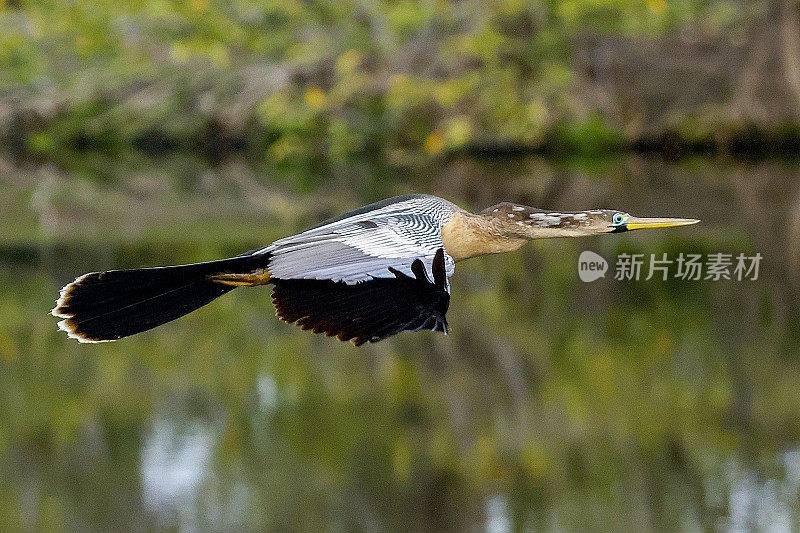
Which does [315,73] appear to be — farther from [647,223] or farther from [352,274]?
[352,274]

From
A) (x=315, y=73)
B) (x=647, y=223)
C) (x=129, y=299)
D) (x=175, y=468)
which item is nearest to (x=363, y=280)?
(x=129, y=299)

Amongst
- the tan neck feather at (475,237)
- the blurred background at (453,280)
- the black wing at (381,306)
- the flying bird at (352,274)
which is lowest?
the black wing at (381,306)

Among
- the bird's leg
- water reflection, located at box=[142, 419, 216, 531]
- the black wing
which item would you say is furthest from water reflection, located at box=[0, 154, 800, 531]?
the black wing

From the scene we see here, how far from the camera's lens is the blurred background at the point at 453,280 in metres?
4.51

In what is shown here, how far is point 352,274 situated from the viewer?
1945 millimetres

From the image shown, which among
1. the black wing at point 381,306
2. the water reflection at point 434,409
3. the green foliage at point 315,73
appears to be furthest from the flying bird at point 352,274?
the green foliage at point 315,73

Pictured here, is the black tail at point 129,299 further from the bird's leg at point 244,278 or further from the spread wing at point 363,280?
the spread wing at point 363,280

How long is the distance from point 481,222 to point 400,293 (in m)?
0.62

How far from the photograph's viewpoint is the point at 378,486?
179 inches

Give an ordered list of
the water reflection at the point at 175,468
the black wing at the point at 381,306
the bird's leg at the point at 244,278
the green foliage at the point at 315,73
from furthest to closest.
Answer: the green foliage at the point at 315,73 → the water reflection at the point at 175,468 → the bird's leg at the point at 244,278 → the black wing at the point at 381,306

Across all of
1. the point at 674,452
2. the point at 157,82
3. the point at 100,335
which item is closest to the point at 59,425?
the point at 674,452

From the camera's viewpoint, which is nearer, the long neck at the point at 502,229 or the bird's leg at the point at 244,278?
the bird's leg at the point at 244,278

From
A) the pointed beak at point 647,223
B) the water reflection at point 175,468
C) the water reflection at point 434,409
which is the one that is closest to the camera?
the pointed beak at point 647,223

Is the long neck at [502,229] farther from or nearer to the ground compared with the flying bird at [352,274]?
farther from the ground
